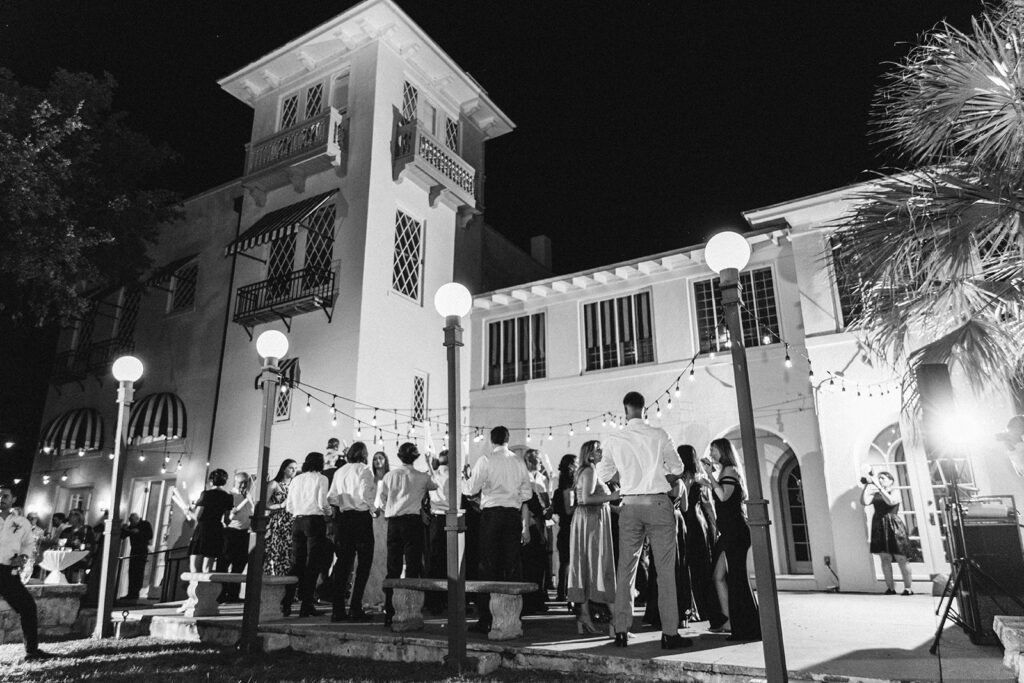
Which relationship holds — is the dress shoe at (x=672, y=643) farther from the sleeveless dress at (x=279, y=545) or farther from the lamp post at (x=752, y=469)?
the sleeveless dress at (x=279, y=545)

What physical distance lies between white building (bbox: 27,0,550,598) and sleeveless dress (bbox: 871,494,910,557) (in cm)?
890

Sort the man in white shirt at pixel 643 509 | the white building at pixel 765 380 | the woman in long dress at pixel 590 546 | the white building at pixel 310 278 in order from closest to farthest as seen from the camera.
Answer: the man in white shirt at pixel 643 509 < the woman in long dress at pixel 590 546 < the white building at pixel 765 380 < the white building at pixel 310 278

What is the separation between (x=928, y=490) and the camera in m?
12.9

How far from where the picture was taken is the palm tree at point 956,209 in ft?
20.7

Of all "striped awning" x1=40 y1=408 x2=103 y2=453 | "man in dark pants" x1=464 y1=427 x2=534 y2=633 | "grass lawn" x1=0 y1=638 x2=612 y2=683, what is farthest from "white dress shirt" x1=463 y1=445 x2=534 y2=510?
"striped awning" x1=40 y1=408 x2=103 y2=453

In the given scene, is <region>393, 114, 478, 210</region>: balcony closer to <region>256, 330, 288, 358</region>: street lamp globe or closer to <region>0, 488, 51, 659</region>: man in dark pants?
<region>256, 330, 288, 358</region>: street lamp globe

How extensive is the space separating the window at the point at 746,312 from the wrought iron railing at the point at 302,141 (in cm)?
955

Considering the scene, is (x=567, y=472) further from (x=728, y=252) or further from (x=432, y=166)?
(x=432, y=166)

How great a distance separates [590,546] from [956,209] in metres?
4.96

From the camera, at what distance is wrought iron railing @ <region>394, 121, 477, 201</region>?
668 inches

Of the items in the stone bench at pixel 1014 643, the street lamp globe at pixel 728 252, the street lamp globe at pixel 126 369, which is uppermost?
the street lamp globe at pixel 126 369

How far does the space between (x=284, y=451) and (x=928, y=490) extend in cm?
1356

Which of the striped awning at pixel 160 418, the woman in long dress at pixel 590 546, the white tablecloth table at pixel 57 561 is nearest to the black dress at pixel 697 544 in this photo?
the woman in long dress at pixel 590 546

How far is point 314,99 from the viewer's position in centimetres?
1888
